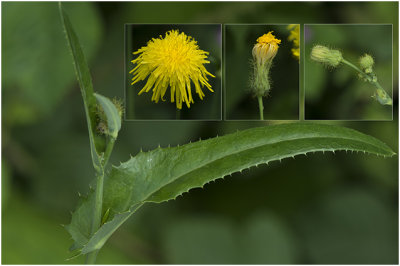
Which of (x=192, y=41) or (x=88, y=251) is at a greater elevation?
(x=192, y=41)

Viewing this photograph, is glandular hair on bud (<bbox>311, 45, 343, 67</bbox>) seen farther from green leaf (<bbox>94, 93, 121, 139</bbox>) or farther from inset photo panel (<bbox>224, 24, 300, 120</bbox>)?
green leaf (<bbox>94, 93, 121, 139</bbox>)

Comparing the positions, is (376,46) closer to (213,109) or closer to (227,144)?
(213,109)

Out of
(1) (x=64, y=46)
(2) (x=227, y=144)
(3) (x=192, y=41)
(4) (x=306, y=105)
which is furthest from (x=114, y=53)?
(2) (x=227, y=144)

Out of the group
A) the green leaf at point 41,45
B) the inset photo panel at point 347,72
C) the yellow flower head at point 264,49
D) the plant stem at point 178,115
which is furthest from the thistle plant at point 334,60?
the green leaf at point 41,45

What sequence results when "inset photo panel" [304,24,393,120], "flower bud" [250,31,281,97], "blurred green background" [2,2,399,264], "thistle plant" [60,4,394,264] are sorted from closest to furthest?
"thistle plant" [60,4,394,264] → "flower bud" [250,31,281,97] → "inset photo panel" [304,24,393,120] → "blurred green background" [2,2,399,264]

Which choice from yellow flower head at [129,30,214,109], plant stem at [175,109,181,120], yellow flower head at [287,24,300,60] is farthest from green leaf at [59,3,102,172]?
yellow flower head at [287,24,300,60]

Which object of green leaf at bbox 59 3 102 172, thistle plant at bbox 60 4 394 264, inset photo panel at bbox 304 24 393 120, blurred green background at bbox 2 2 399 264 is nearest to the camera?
green leaf at bbox 59 3 102 172

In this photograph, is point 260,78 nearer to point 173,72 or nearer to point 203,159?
point 173,72
